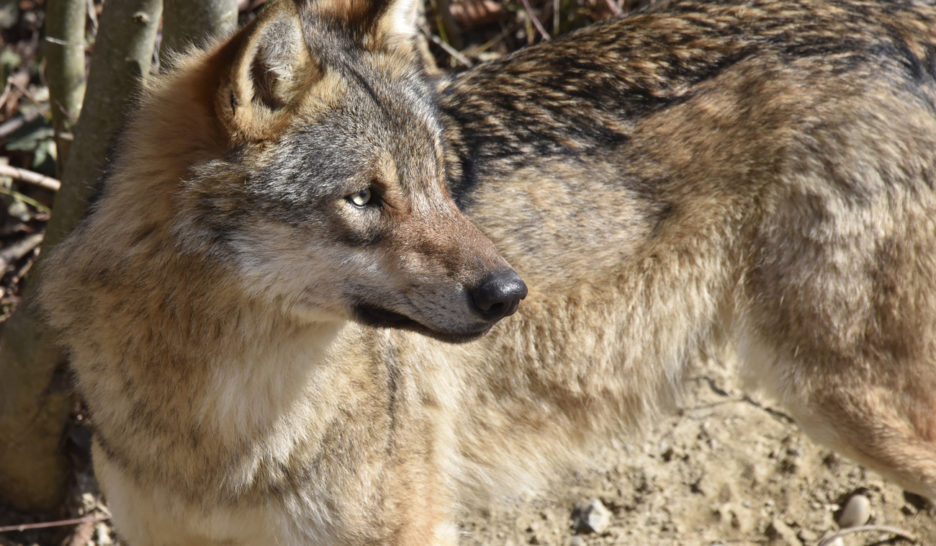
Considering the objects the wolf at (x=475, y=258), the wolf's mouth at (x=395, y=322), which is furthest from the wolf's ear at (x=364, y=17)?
the wolf's mouth at (x=395, y=322)

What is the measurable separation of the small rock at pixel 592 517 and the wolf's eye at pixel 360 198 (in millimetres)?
2786

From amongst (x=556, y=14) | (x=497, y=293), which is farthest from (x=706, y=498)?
(x=556, y=14)

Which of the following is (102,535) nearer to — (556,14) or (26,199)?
(26,199)

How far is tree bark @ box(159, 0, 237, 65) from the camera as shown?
164 inches

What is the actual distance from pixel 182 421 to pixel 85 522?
2.23 metres

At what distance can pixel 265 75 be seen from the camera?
297 cm

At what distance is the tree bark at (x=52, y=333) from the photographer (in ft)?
14.6

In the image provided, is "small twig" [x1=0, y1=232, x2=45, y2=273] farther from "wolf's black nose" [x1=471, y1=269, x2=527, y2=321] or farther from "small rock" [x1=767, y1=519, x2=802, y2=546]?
"small rock" [x1=767, y1=519, x2=802, y2=546]

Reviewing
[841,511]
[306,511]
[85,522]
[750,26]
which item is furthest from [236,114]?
[841,511]

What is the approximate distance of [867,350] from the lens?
3.94 metres

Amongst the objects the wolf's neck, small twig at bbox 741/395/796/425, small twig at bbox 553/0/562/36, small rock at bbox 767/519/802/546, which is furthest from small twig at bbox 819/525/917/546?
small twig at bbox 553/0/562/36

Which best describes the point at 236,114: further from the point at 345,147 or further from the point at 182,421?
the point at 182,421

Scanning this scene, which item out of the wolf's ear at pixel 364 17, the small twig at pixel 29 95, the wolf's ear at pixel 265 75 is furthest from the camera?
the small twig at pixel 29 95

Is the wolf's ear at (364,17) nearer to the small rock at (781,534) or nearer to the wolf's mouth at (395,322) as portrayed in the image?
the wolf's mouth at (395,322)
